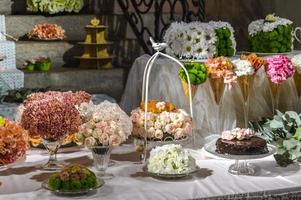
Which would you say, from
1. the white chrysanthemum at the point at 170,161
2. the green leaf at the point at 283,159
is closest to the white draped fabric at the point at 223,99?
the green leaf at the point at 283,159

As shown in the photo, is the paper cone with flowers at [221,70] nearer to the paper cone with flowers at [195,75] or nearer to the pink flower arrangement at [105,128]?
the paper cone with flowers at [195,75]

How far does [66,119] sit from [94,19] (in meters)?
3.61

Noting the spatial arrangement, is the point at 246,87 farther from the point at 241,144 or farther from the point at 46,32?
the point at 46,32

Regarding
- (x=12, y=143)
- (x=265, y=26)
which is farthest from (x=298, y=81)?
(x=12, y=143)

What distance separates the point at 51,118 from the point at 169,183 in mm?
420

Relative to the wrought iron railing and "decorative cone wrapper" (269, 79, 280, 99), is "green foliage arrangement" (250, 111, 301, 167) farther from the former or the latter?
the wrought iron railing

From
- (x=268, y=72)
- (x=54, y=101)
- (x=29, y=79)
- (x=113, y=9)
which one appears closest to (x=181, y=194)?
(x=54, y=101)

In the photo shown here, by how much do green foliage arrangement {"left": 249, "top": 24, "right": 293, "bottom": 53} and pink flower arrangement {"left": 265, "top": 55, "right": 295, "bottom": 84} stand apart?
69 cm

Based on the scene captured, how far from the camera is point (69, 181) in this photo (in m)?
1.76

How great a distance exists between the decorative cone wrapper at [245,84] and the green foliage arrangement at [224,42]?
0.49 meters

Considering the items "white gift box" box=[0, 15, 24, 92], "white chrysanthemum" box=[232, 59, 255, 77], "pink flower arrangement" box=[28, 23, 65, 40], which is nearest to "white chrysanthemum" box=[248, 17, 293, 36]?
"white chrysanthemum" box=[232, 59, 255, 77]

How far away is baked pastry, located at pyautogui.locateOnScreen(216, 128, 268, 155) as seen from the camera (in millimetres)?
1984

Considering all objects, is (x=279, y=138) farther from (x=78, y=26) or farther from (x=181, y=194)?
(x=78, y=26)

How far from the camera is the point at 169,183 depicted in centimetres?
188
